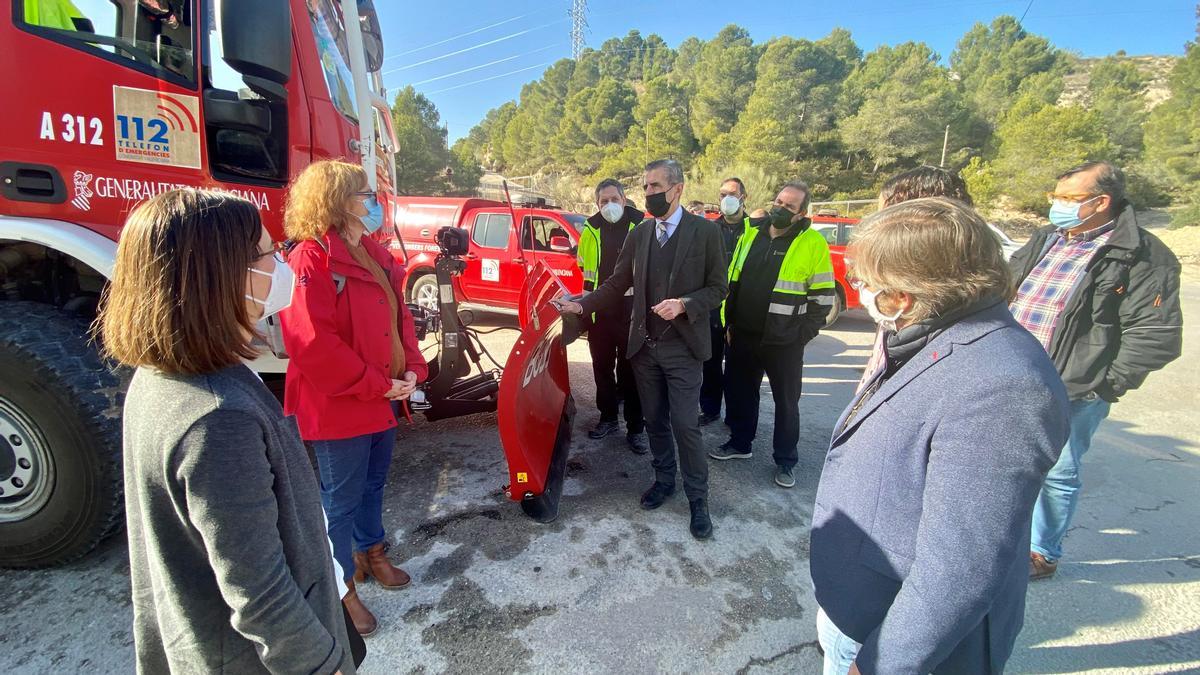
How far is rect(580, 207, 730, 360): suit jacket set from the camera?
2.81 m

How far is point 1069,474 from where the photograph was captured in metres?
2.36

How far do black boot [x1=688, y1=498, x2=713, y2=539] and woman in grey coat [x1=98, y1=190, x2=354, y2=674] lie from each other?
211 centimetres

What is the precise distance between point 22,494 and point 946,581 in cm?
356

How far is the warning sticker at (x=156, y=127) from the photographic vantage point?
221cm

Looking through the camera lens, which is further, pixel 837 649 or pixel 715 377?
pixel 715 377

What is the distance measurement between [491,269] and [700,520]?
19.5ft

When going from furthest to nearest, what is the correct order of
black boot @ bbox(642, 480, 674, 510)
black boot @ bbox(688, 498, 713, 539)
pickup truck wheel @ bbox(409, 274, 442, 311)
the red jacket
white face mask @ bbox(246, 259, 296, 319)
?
1. pickup truck wheel @ bbox(409, 274, 442, 311)
2. black boot @ bbox(642, 480, 674, 510)
3. black boot @ bbox(688, 498, 713, 539)
4. the red jacket
5. white face mask @ bbox(246, 259, 296, 319)

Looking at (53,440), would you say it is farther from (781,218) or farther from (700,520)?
(781,218)

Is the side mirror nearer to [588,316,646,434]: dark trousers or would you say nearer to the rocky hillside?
[588,316,646,434]: dark trousers

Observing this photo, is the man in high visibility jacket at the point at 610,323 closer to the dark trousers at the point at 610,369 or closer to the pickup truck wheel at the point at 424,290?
the dark trousers at the point at 610,369

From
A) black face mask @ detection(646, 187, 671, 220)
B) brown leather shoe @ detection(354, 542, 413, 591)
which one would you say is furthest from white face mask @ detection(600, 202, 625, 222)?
brown leather shoe @ detection(354, 542, 413, 591)

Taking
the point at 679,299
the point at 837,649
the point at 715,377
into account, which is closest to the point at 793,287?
the point at 679,299

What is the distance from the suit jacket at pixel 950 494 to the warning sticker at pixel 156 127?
2.94 meters

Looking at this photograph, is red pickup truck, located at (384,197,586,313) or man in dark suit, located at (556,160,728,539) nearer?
man in dark suit, located at (556,160,728,539)
